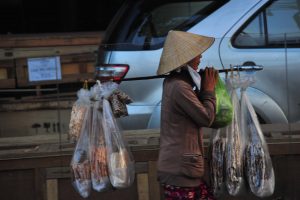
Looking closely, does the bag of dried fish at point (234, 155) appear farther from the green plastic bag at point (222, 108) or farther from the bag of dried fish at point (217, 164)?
the green plastic bag at point (222, 108)

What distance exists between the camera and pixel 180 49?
3494 millimetres

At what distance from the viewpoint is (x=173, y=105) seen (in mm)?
3383

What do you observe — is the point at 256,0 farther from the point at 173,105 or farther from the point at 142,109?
the point at 173,105

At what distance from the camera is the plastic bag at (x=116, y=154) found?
12.4ft

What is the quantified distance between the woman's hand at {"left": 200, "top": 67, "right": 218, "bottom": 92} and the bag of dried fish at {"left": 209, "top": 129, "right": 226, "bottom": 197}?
1.58 feet

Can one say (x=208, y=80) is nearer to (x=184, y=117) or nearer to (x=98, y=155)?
(x=184, y=117)

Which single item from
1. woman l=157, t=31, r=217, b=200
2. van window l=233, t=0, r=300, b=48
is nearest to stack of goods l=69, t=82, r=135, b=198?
woman l=157, t=31, r=217, b=200

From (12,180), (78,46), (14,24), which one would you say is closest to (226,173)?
(12,180)

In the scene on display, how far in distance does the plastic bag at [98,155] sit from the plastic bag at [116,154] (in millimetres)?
33

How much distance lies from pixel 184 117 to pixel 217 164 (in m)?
0.52

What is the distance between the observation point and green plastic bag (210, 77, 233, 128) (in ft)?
11.4

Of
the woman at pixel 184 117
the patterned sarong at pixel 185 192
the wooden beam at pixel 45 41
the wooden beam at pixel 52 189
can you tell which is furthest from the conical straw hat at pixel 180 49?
the wooden beam at pixel 45 41

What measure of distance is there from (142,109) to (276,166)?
1189 mm

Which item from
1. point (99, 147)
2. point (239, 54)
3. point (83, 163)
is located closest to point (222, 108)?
point (99, 147)
